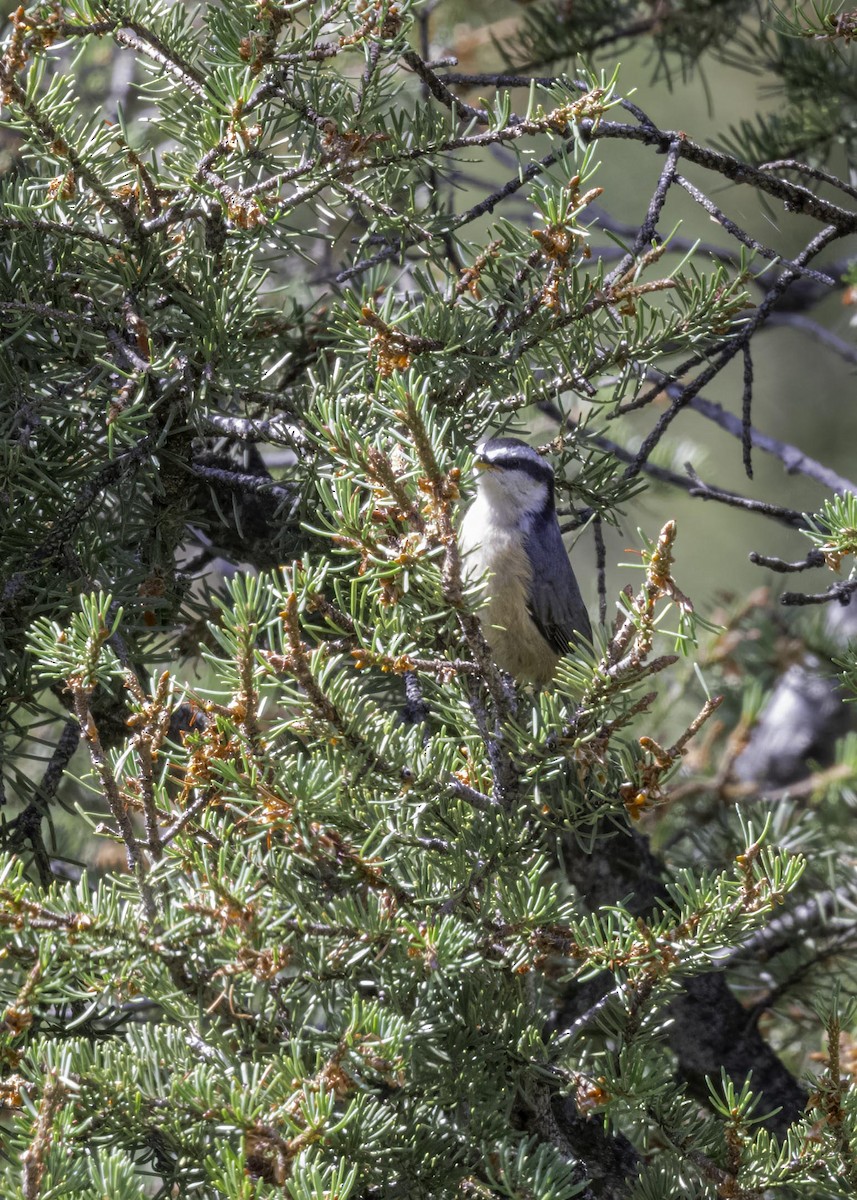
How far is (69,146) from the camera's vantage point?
162cm

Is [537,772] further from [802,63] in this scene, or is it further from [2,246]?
[802,63]

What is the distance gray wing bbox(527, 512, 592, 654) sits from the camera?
2824mm

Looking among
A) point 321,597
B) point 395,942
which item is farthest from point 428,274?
point 395,942

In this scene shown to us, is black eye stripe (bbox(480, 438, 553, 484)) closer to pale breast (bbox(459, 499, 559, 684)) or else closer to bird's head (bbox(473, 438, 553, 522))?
bird's head (bbox(473, 438, 553, 522))

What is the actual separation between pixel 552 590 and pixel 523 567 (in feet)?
0.37

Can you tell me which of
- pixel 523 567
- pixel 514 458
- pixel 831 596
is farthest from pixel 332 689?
pixel 523 567

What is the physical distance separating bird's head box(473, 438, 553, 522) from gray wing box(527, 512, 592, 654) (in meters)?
0.08

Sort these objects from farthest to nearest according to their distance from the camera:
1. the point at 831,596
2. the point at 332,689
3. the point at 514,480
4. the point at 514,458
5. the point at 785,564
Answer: the point at 514,480
the point at 514,458
the point at 785,564
the point at 831,596
the point at 332,689

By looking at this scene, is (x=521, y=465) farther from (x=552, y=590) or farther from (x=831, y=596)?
(x=831, y=596)

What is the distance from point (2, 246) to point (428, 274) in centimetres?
73

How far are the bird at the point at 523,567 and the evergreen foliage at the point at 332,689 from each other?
48 centimetres

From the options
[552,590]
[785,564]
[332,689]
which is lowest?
[332,689]

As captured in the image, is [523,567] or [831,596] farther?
[523,567]

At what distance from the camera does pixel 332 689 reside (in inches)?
53.2
